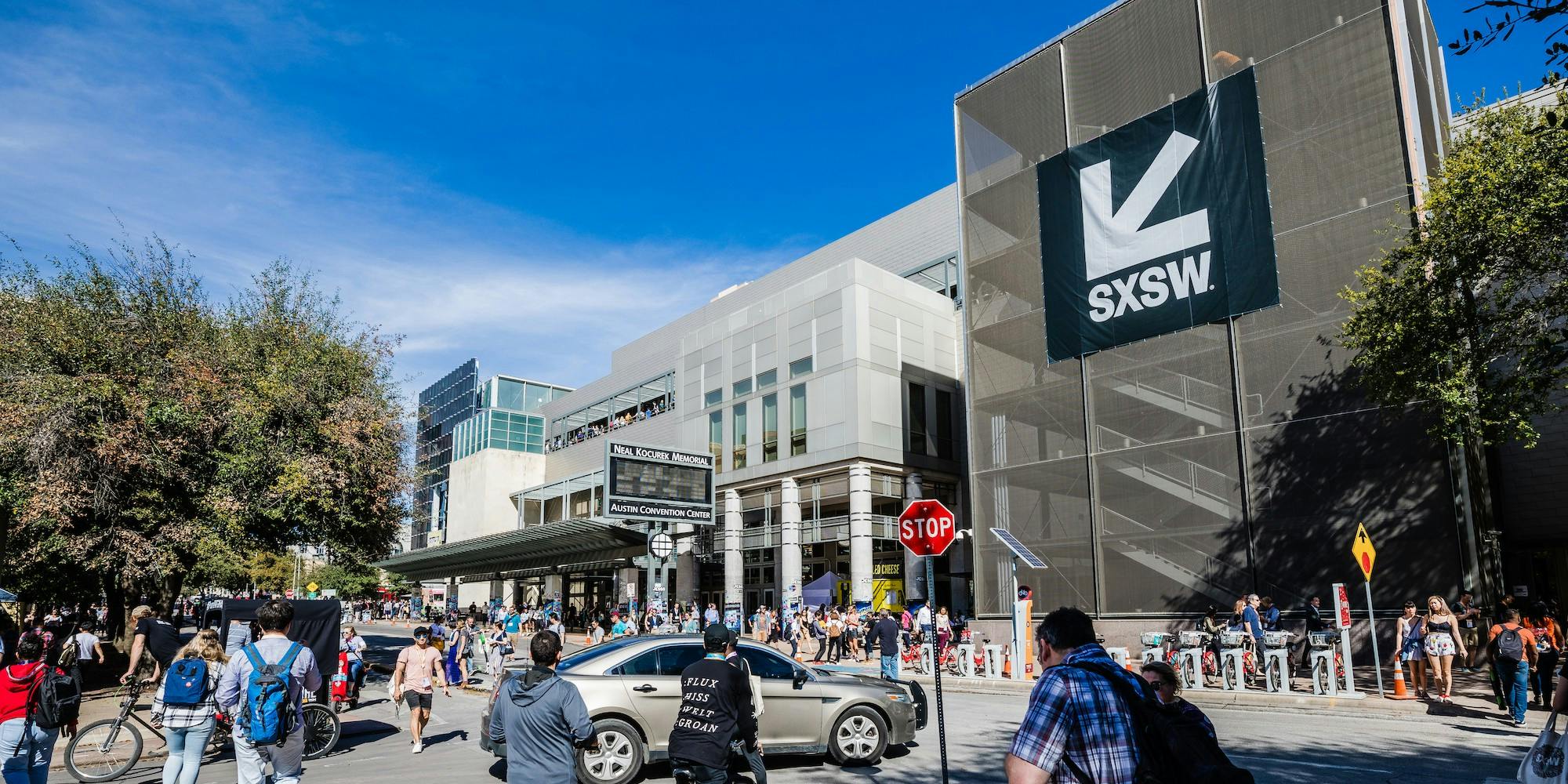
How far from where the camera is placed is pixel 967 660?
68.9 ft

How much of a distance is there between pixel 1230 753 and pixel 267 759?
377 inches

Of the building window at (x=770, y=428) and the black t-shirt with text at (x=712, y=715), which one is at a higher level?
the building window at (x=770, y=428)

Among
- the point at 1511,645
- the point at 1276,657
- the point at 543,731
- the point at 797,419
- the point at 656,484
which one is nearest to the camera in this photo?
the point at 543,731

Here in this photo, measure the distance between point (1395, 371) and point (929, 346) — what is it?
23.9 m

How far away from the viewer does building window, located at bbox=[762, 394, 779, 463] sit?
41.5 meters

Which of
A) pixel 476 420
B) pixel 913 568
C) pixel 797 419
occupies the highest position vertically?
pixel 476 420

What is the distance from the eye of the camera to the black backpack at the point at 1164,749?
3619 millimetres

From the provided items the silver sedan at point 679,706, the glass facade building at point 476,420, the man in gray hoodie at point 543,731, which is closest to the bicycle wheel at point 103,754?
the silver sedan at point 679,706

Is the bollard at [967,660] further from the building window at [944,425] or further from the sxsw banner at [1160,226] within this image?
the building window at [944,425]

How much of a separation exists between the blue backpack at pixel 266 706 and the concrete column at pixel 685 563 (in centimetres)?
3776

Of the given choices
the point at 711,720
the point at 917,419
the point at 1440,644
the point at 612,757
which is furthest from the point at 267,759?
the point at 917,419

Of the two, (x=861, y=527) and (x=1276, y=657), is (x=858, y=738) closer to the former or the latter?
(x=1276, y=657)

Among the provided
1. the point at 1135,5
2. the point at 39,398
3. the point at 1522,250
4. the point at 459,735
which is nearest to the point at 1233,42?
the point at 1135,5

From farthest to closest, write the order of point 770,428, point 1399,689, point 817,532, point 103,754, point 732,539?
point 732,539
point 770,428
point 817,532
point 1399,689
point 103,754
